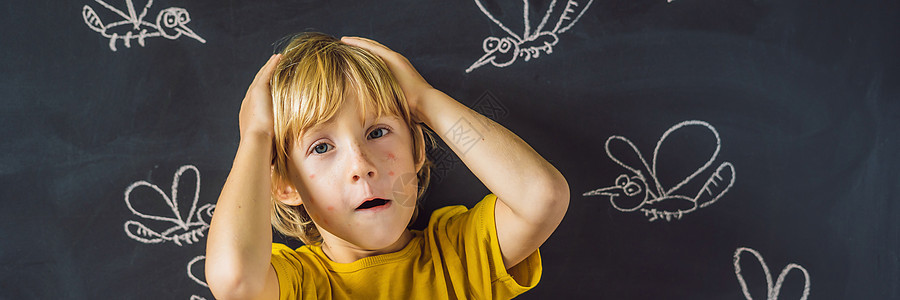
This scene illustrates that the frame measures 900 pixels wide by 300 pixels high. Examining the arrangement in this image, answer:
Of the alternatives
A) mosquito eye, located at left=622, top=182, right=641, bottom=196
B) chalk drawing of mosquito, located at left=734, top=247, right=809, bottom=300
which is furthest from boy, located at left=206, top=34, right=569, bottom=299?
chalk drawing of mosquito, located at left=734, top=247, right=809, bottom=300

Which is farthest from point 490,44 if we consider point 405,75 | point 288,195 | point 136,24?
point 136,24

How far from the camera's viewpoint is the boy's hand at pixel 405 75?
91 cm

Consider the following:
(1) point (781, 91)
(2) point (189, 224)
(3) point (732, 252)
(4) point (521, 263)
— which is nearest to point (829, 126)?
(1) point (781, 91)

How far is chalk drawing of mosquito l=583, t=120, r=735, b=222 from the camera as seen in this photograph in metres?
1.02

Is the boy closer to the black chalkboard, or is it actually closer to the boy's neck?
the boy's neck

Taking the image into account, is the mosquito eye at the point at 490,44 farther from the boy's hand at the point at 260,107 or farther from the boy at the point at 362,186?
the boy's hand at the point at 260,107

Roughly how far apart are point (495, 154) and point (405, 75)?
0.62 ft

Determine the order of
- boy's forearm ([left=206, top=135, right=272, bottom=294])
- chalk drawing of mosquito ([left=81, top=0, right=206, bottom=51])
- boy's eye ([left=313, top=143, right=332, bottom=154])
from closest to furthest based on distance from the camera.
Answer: boy's forearm ([left=206, top=135, right=272, bottom=294]) → boy's eye ([left=313, top=143, right=332, bottom=154]) → chalk drawing of mosquito ([left=81, top=0, right=206, bottom=51])

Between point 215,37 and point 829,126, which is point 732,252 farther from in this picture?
point 215,37

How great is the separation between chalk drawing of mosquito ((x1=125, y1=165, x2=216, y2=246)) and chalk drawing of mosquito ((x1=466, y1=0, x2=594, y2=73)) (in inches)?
20.5

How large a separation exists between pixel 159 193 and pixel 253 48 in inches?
11.7

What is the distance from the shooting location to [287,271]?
0.87 meters

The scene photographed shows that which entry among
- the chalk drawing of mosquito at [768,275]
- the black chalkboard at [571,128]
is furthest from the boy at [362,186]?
the chalk drawing of mosquito at [768,275]

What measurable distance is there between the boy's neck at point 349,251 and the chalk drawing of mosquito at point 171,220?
230mm
